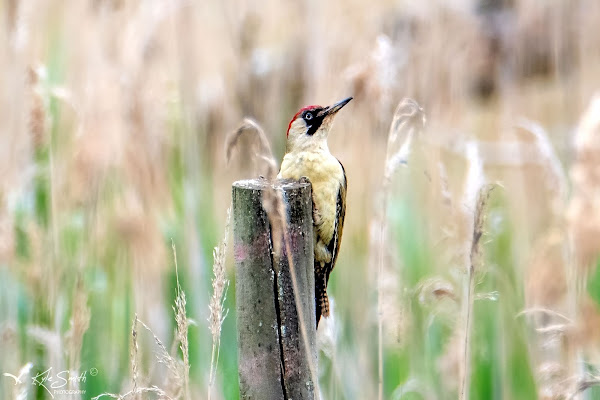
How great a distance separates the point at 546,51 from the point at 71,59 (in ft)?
9.76

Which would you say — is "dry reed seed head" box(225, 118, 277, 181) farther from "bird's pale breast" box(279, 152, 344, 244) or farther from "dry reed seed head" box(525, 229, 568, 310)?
"dry reed seed head" box(525, 229, 568, 310)

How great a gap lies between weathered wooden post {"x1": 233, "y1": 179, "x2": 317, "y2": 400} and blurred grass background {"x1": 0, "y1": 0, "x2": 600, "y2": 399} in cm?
43

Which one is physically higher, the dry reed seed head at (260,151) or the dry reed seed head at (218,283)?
the dry reed seed head at (260,151)

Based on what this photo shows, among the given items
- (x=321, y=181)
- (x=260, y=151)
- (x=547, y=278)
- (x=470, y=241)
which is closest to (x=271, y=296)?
(x=260, y=151)

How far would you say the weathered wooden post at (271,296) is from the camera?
1.28 metres

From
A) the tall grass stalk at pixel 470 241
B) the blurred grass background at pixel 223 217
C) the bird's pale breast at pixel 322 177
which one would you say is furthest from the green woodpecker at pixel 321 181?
the tall grass stalk at pixel 470 241

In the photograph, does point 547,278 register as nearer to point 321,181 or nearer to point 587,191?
point 587,191

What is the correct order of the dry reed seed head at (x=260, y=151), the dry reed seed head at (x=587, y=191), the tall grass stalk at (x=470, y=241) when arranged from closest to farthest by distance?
1. the dry reed seed head at (x=260, y=151)
2. the tall grass stalk at (x=470, y=241)
3. the dry reed seed head at (x=587, y=191)

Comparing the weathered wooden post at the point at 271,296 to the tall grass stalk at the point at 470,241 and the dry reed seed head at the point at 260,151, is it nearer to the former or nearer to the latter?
the dry reed seed head at the point at 260,151

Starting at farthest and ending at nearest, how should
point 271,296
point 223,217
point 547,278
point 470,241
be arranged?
1. point 223,217
2. point 547,278
3. point 470,241
4. point 271,296

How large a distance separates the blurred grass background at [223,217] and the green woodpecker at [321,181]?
0.14 m

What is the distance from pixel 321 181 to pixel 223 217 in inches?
29.8

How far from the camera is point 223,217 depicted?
269 centimetres

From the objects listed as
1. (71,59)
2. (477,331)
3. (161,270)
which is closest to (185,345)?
(161,270)
